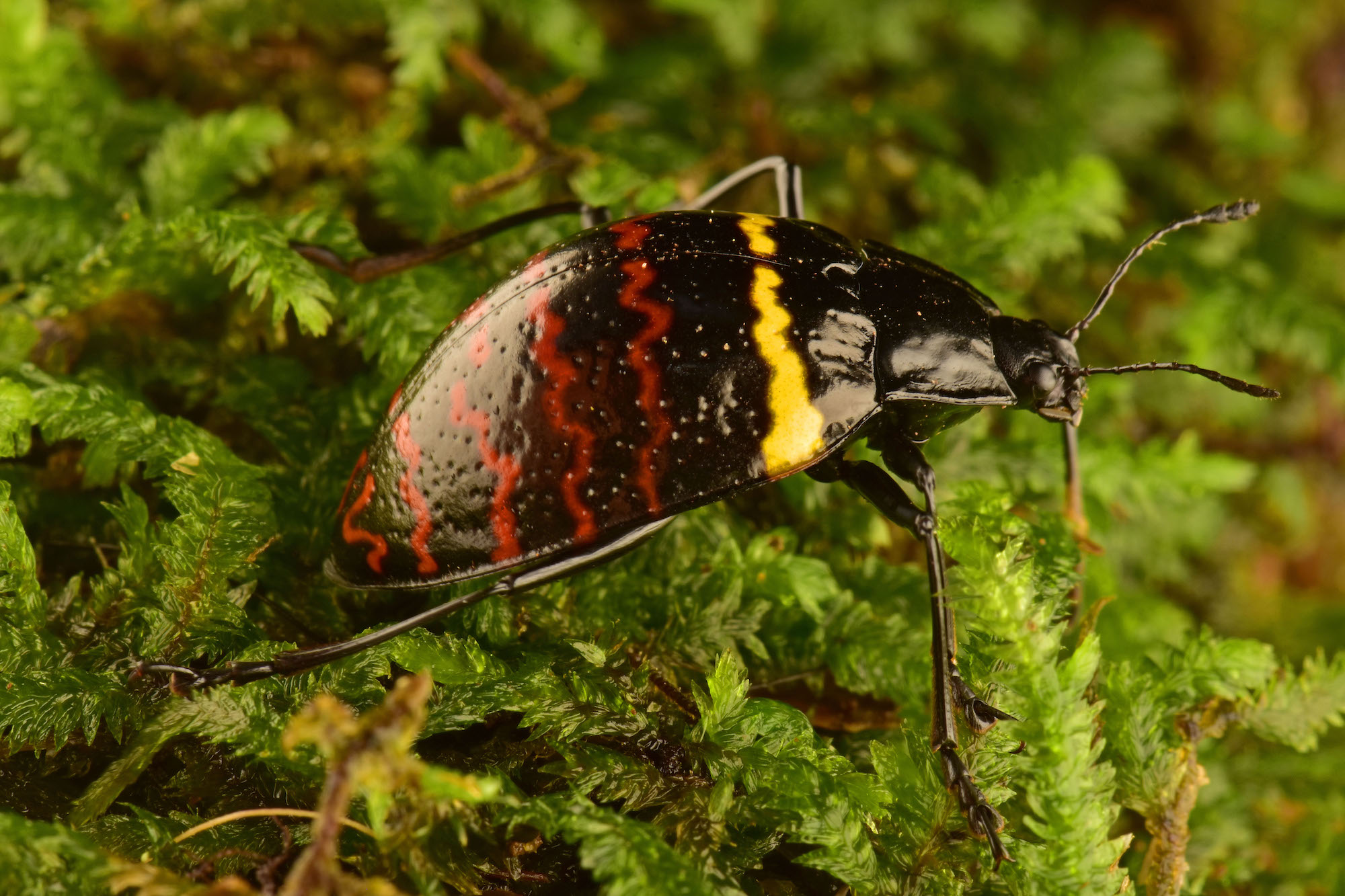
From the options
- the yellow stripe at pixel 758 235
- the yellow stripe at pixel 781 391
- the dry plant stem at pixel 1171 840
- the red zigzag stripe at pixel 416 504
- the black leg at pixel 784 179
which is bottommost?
the dry plant stem at pixel 1171 840

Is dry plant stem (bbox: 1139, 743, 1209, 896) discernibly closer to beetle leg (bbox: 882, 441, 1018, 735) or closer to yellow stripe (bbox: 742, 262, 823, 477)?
beetle leg (bbox: 882, 441, 1018, 735)

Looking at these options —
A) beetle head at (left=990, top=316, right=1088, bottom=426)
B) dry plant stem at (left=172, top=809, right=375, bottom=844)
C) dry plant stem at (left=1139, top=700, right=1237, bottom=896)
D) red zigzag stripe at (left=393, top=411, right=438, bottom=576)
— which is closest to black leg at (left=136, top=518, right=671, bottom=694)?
red zigzag stripe at (left=393, top=411, right=438, bottom=576)

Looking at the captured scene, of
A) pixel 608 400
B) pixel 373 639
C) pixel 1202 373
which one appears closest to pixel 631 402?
pixel 608 400

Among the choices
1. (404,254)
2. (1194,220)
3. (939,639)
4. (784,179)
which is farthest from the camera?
(784,179)

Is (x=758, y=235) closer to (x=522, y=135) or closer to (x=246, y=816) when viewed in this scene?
(x=522, y=135)

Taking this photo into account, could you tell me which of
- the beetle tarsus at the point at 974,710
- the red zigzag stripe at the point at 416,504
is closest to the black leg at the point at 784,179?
the red zigzag stripe at the point at 416,504

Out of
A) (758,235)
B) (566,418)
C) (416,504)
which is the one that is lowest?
(416,504)

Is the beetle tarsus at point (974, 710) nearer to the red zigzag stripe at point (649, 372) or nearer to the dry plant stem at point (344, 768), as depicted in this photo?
the red zigzag stripe at point (649, 372)
